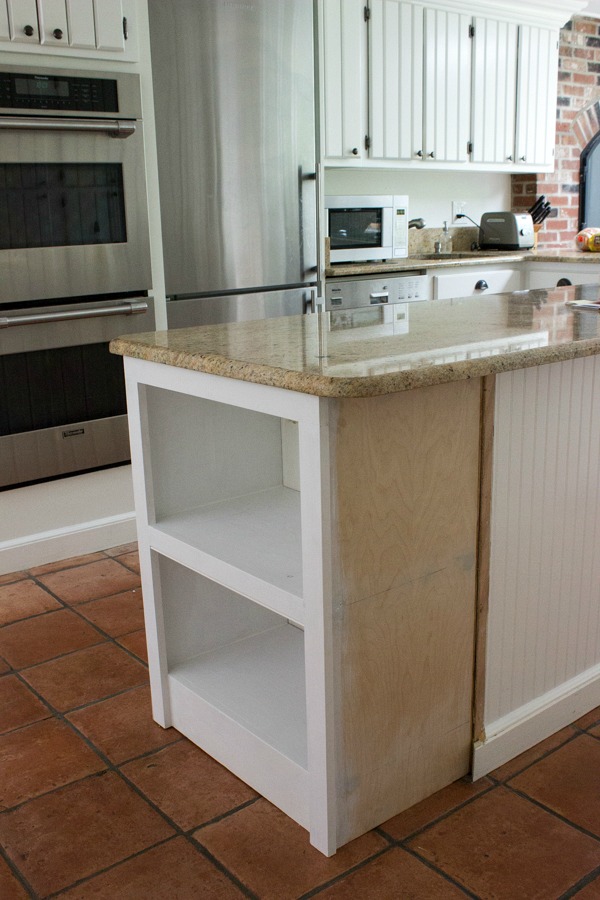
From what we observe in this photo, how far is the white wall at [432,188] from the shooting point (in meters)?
4.87

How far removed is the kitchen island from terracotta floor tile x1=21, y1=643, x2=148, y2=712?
27 cm

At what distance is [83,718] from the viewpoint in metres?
2.18

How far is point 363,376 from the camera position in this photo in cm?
137

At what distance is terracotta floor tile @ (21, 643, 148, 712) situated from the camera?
2289 millimetres

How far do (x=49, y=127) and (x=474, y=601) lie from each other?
211 cm

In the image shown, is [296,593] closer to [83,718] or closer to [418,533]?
[418,533]

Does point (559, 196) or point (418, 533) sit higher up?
point (559, 196)

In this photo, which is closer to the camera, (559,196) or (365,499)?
(365,499)

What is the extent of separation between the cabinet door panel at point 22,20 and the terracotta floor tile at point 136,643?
1928mm

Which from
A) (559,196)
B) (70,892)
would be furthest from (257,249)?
(559,196)

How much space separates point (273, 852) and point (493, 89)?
443 cm

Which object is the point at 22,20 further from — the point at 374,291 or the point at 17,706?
the point at 17,706

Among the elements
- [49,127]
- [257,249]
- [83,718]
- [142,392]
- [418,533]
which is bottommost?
[83,718]

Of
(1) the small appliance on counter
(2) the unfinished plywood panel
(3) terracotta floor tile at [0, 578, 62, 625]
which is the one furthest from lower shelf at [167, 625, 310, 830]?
(1) the small appliance on counter
